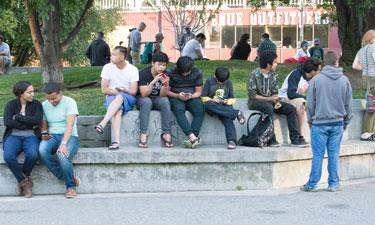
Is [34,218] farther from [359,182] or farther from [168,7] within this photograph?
[168,7]

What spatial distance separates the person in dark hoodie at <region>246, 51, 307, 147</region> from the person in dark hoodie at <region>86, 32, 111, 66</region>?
9437 mm

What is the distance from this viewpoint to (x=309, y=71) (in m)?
8.91

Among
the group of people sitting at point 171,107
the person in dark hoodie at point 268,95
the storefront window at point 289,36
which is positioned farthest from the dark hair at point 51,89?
the storefront window at point 289,36

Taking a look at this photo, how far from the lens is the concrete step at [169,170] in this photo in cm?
760

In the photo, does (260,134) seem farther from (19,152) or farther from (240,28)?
(240,28)

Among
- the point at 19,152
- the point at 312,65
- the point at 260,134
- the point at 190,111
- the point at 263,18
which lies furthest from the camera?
the point at 263,18

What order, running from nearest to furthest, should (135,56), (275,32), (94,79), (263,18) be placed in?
1. (94,79)
2. (135,56)
3. (263,18)
4. (275,32)

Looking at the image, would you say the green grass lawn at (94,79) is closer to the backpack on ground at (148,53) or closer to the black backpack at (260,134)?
the backpack on ground at (148,53)

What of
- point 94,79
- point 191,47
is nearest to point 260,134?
point 94,79

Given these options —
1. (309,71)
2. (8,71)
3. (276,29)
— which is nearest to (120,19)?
(276,29)

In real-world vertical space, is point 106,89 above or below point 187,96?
above

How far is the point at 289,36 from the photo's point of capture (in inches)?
1732

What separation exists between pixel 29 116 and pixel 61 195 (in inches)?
42.2

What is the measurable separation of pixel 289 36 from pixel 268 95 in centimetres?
3630
